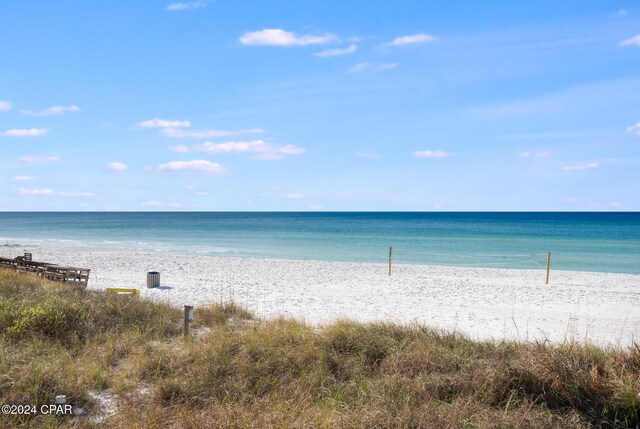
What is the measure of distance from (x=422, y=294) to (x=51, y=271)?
11205 mm

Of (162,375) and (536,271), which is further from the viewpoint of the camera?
(536,271)

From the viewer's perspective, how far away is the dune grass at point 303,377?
16.6ft

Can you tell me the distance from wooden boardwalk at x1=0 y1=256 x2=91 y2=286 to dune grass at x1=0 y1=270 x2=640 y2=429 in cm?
555

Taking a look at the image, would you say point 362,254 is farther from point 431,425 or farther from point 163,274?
point 431,425

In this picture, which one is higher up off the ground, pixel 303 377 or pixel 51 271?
pixel 51 271

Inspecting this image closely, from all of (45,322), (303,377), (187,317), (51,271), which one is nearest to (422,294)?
(187,317)

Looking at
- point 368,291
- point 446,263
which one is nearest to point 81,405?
point 368,291

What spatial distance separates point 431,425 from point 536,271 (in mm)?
22494

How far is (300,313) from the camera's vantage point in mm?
12492

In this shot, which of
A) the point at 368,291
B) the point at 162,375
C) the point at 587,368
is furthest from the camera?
the point at 368,291

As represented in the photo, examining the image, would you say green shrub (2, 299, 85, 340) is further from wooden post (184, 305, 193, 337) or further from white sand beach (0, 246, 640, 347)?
white sand beach (0, 246, 640, 347)

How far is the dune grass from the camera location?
5059 mm

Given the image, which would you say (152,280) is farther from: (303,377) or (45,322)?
(303,377)

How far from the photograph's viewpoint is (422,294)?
668 inches
